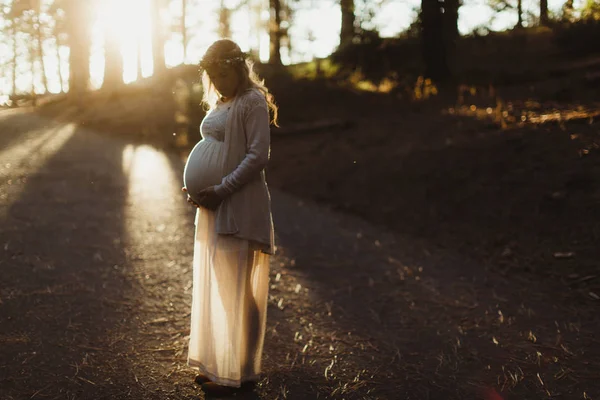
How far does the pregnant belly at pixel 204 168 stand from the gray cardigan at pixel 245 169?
0.23 ft

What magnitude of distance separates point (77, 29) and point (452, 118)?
576 inches

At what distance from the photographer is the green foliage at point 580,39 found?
17.6 m

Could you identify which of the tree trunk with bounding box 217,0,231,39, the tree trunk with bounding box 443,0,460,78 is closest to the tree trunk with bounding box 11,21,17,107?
the tree trunk with bounding box 443,0,460,78

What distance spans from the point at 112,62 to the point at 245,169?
21898 millimetres

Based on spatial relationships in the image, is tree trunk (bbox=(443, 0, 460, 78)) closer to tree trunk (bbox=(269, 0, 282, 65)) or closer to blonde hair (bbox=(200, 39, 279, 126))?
tree trunk (bbox=(269, 0, 282, 65))

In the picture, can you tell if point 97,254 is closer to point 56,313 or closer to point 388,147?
point 56,313

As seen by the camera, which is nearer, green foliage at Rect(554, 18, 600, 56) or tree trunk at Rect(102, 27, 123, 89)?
green foliage at Rect(554, 18, 600, 56)

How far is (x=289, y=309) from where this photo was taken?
6082mm

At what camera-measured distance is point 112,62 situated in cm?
2381

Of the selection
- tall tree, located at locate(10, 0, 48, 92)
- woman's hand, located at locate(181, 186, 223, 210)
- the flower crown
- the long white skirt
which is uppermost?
tall tree, located at locate(10, 0, 48, 92)

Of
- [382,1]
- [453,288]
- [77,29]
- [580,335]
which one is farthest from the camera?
[77,29]

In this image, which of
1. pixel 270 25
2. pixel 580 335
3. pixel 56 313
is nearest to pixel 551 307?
pixel 580 335

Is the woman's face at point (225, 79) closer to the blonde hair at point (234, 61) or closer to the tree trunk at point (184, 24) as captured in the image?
the blonde hair at point (234, 61)

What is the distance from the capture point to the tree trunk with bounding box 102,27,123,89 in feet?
76.4
